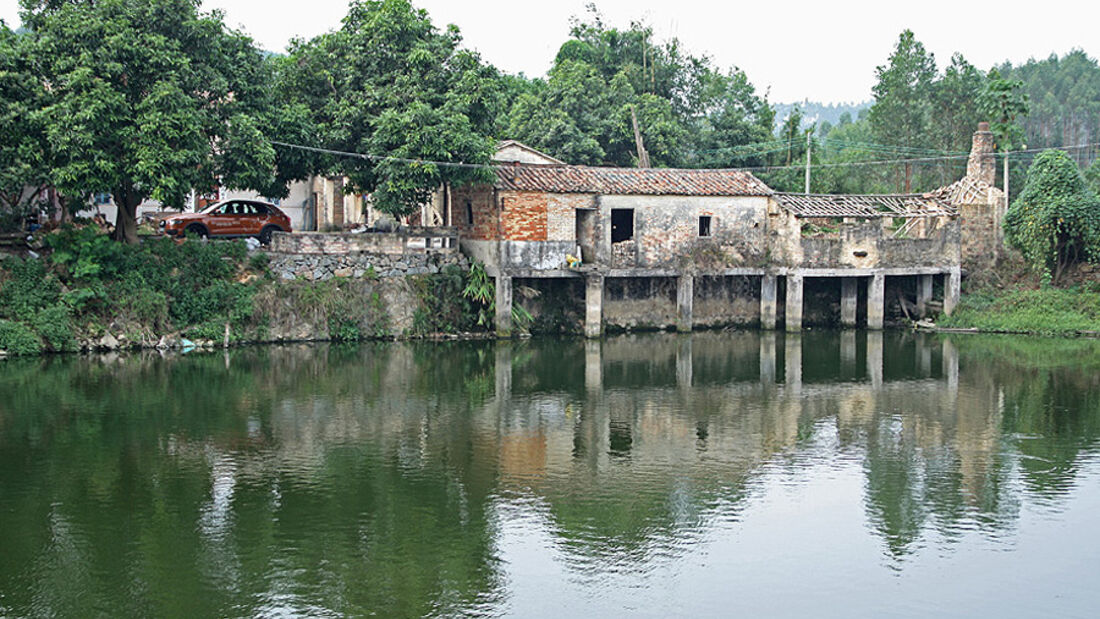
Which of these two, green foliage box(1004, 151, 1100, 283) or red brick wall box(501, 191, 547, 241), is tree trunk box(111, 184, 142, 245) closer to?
red brick wall box(501, 191, 547, 241)

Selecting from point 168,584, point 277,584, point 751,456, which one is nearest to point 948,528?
point 751,456

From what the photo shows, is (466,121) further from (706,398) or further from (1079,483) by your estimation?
(1079,483)

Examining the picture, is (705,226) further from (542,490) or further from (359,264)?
(542,490)

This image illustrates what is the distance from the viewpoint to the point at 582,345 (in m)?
32.0

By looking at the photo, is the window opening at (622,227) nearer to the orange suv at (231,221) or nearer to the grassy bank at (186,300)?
the grassy bank at (186,300)

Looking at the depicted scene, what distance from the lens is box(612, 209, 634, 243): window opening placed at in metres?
35.1

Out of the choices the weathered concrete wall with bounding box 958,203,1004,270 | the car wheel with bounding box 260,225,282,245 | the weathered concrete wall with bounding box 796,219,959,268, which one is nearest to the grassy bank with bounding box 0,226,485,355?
the car wheel with bounding box 260,225,282,245

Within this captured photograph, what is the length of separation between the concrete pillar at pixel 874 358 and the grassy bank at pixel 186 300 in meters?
11.2

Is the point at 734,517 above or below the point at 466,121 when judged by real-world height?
below

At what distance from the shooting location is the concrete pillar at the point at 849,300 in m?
36.2

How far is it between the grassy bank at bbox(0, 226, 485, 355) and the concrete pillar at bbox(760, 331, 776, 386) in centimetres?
838

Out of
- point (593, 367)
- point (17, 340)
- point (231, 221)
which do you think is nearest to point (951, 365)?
point (593, 367)

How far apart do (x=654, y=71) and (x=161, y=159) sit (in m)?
31.9

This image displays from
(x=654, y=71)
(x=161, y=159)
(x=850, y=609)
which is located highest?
(x=654, y=71)
